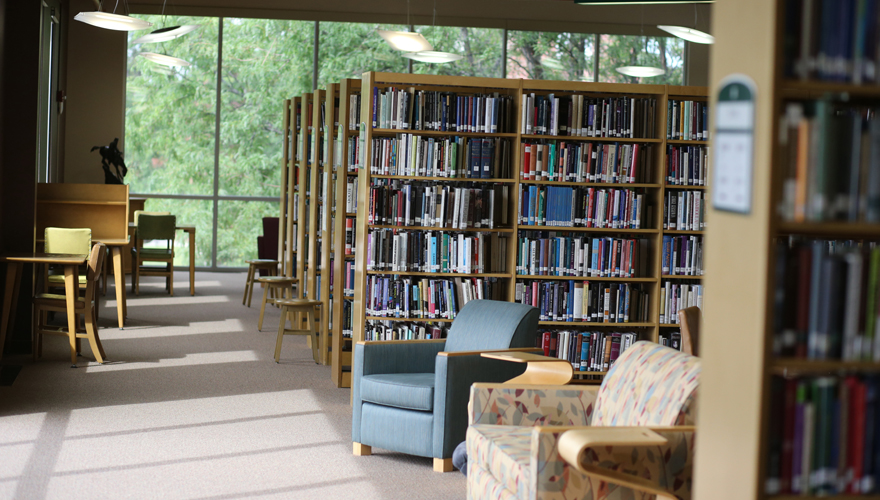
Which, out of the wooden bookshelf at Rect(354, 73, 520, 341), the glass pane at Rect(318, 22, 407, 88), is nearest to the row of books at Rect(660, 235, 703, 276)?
the wooden bookshelf at Rect(354, 73, 520, 341)

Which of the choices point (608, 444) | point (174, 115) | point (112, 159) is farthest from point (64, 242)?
point (608, 444)

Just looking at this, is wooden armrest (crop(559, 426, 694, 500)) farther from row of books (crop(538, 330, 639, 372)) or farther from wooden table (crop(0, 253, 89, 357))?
wooden table (crop(0, 253, 89, 357))

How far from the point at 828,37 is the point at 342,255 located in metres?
4.44

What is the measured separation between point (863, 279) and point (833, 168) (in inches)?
11.1

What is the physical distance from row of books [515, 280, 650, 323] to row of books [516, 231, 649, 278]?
95 millimetres

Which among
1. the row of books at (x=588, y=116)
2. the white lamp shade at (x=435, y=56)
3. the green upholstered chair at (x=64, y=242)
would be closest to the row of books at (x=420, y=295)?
the row of books at (x=588, y=116)

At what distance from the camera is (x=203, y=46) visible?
1372cm

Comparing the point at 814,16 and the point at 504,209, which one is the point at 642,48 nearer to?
the point at 504,209

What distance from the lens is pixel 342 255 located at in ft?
20.1

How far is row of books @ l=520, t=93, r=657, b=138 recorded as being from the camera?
235 inches

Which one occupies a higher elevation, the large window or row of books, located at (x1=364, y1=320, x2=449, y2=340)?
the large window

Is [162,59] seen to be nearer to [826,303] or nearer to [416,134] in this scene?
[416,134]

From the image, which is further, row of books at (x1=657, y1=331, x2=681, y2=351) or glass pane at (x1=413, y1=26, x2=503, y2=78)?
glass pane at (x1=413, y1=26, x2=503, y2=78)

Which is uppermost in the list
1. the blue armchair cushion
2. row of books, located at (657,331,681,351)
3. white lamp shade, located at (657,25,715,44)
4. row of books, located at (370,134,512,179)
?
white lamp shade, located at (657,25,715,44)
